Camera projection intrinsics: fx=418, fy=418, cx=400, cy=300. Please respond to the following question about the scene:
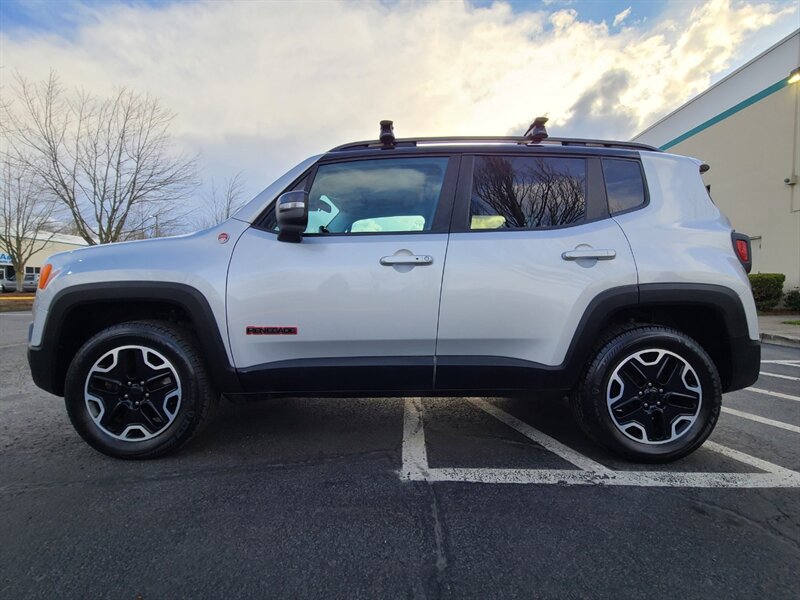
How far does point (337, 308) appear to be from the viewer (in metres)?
2.47

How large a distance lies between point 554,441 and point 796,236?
53.1ft

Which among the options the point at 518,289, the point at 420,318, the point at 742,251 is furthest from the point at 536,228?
the point at 742,251

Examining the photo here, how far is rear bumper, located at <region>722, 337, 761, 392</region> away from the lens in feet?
8.40

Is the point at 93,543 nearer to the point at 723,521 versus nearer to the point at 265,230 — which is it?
the point at 265,230

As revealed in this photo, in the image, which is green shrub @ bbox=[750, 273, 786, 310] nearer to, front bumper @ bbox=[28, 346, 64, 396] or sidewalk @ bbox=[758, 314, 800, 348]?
sidewalk @ bbox=[758, 314, 800, 348]

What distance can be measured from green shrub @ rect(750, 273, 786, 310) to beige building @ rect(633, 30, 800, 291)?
0.82 meters

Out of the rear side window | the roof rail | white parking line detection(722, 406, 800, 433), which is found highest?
the roof rail

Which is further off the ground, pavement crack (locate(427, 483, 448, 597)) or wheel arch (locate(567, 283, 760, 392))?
wheel arch (locate(567, 283, 760, 392))

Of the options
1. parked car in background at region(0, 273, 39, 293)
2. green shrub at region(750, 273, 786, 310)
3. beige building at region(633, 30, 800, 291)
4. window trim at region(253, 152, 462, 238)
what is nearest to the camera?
window trim at region(253, 152, 462, 238)

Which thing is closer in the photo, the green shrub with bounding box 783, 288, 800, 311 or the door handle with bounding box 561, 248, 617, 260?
the door handle with bounding box 561, 248, 617, 260

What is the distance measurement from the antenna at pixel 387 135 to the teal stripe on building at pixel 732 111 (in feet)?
58.0

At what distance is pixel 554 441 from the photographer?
2.89 m

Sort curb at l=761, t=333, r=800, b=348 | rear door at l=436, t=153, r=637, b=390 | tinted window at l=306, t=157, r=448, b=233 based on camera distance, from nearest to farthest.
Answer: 1. rear door at l=436, t=153, r=637, b=390
2. tinted window at l=306, t=157, r=448, b=233
3. curb at l=761, t=333, r=800, b=348

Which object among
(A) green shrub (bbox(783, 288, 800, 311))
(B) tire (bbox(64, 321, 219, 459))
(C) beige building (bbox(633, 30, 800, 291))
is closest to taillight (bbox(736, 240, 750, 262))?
(B) tire (bbox(64, 321, 219, 459))
